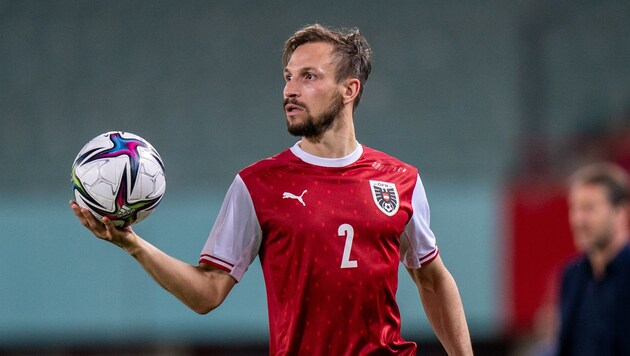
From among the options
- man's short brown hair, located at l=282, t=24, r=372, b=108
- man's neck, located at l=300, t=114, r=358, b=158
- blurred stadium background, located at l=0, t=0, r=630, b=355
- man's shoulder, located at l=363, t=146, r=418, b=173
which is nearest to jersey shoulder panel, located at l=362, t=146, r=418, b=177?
man's shoulder, located at l=363, t=146, r=418, b=173

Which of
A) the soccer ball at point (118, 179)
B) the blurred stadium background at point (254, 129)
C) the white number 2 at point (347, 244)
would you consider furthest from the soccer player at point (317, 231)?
the blurred stadium background at point (254, 129)

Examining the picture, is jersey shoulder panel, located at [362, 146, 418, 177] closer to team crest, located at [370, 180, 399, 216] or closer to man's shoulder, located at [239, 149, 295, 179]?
team crest, located at [370, 180, 399, 216]

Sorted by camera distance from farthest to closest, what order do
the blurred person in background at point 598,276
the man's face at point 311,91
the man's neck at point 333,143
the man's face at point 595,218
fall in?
the man's face at point 595,218
the blurred person in background at point 598,276
the man's neck at point 333,143
the man's face at point 311,91

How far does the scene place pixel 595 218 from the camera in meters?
5.43

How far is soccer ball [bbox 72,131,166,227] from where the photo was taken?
137 inches

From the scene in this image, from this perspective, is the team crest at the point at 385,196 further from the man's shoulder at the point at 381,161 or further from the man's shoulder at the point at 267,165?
the man's shoulder at the point at 267,165

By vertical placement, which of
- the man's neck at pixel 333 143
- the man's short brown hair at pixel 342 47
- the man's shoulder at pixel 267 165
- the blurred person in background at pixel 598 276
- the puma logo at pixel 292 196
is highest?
the man's short brown hair at pixel 342 47

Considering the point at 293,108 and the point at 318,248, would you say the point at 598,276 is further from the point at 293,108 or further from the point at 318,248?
the point at 293,108

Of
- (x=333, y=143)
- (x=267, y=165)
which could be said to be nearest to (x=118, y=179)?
(x=267, y=165)

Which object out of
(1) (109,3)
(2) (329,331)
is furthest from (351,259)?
(1) (109,3)

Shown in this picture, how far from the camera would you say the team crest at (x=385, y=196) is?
152 inches

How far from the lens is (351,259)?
372cm

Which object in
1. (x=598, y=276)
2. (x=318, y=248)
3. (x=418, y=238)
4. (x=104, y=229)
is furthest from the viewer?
(x=598, y=276)

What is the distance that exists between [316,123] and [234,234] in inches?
20.1
